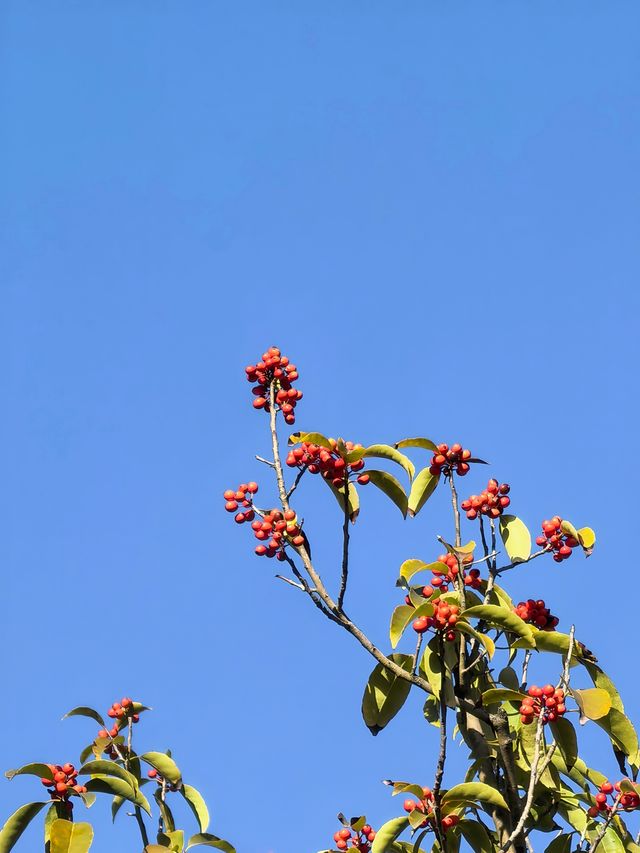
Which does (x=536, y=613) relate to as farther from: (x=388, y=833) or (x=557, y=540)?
(x=388, y=833)

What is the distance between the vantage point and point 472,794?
358cm

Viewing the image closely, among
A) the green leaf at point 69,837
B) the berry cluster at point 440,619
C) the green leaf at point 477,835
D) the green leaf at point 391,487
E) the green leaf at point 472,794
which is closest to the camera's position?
the green leaf at point 69,837

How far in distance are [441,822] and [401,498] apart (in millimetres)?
1196

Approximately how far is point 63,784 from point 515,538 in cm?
187

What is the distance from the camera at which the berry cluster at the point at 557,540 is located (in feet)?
14.1

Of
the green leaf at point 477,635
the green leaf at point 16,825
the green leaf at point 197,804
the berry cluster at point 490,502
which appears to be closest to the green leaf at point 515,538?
the berry cluster at point 490,502

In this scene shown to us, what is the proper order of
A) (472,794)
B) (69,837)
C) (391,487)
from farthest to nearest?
1. (391,487)
2. (472,794)
3. (69,837)

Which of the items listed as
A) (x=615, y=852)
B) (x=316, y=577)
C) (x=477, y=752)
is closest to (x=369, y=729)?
(x=477, y=752)

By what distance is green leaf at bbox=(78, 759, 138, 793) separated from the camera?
12.0ft

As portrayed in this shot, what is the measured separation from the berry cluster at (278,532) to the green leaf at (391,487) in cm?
41

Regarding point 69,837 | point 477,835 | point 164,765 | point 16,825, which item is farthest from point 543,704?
point 16,825

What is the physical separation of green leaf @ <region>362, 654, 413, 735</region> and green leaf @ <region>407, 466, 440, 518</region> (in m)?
0.58

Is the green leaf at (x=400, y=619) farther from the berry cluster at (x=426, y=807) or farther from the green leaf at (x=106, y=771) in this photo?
the green leaf at (x=106, y=771)

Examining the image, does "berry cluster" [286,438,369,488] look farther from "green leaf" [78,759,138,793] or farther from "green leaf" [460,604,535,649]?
"green leaf" [78,759,138,793]
